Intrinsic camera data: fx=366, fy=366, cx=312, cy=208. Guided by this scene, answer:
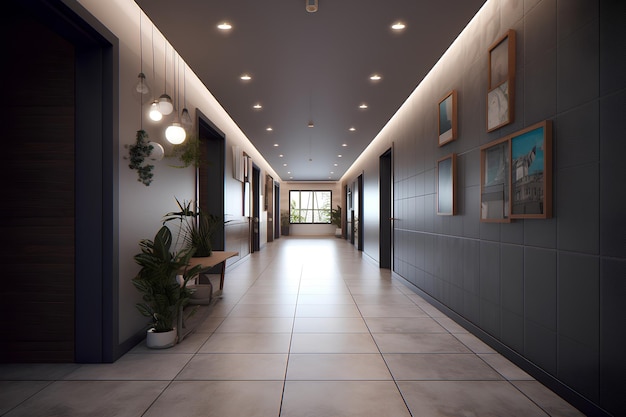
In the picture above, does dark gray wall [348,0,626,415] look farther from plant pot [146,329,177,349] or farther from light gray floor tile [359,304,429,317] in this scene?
plant pot [146,329,177,349]

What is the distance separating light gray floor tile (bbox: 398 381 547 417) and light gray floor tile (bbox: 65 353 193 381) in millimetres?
1734

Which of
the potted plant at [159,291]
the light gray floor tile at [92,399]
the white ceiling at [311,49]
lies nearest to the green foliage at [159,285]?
the potted plant at [159,291]

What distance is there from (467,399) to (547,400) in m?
0.50

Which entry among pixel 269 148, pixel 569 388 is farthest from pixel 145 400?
pixel 269 148

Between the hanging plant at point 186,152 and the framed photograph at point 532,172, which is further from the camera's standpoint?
the hanging plant at point 186,152

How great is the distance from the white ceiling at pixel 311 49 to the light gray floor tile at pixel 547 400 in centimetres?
301

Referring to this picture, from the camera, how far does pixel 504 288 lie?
3.05 m

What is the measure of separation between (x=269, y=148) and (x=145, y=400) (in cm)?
820

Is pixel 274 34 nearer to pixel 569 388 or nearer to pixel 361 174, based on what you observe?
pixel 569 388

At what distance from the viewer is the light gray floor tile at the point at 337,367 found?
2.68 meters

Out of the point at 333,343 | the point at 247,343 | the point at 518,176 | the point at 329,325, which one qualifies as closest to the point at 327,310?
the point at 329,325

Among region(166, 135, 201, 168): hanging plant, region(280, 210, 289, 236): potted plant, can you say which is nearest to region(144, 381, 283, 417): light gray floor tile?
region(166, 135, 201, 168): hanging plant

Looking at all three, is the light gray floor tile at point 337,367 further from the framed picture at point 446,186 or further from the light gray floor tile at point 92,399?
the framed picture at point 446,186

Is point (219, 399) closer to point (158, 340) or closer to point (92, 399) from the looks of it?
point (92, 399)
